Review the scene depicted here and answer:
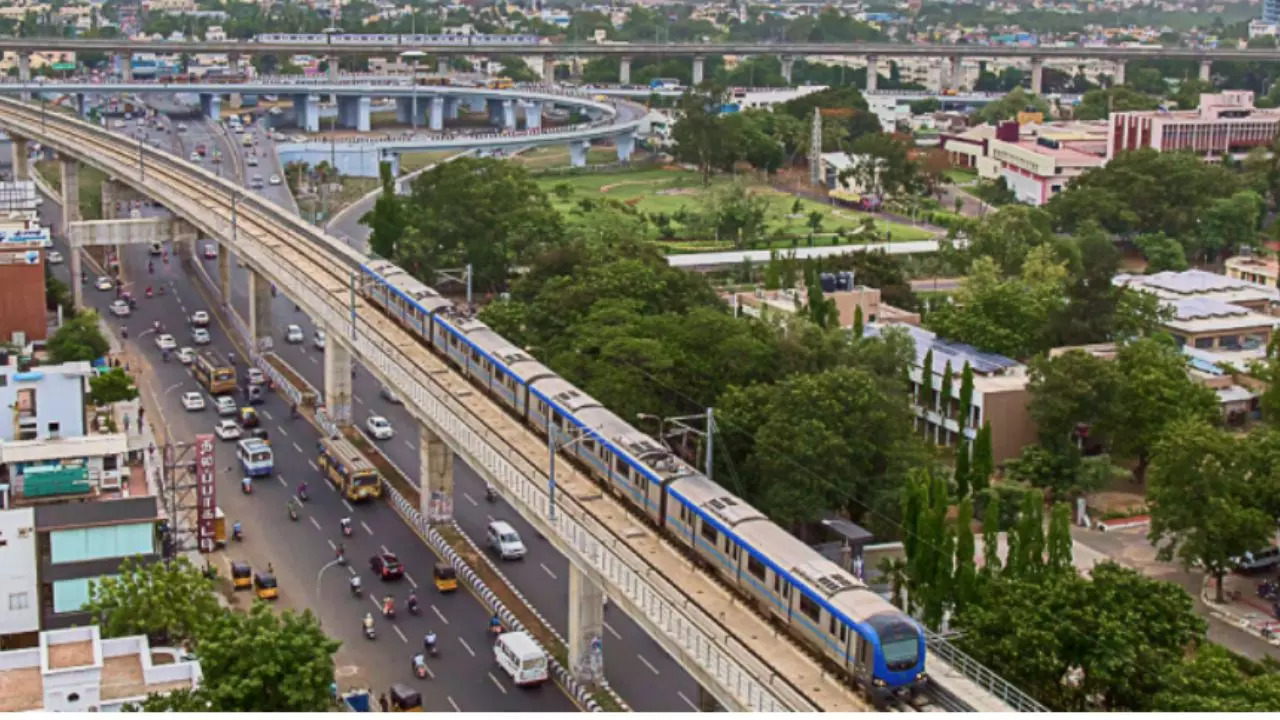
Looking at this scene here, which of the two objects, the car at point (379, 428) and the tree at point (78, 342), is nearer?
the car at point (379, 428)

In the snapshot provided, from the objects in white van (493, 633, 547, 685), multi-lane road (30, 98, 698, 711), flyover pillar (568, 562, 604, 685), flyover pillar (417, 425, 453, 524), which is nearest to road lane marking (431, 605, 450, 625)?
multi-lane road (30, 98, 698, 711)

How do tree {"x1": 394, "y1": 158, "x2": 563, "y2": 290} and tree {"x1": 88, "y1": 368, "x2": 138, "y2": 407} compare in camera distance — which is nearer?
tree {"x1": 88, "y1": 368, "x2": 138, "y2": 407}

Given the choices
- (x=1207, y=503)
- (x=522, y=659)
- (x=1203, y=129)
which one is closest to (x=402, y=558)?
(x=522, y=659)

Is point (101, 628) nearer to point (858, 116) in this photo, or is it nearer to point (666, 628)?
point (666, 628)

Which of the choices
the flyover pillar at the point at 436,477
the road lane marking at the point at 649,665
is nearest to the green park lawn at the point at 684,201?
the flyover pillar at the point at 436,477

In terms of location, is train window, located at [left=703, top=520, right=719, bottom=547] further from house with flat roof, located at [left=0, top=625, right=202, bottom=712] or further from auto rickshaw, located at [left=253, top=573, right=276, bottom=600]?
auto rickshaw, located at [left=253, top=573, right=276, bottom=600]

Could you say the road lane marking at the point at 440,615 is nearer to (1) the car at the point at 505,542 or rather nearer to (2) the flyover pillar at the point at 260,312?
(1) the car at the point at 505,542

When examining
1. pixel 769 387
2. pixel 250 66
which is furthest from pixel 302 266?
pixel 250 66
